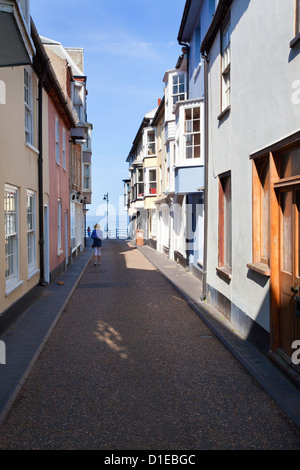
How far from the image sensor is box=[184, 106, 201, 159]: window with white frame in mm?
16359

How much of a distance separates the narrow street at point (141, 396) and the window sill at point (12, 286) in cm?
114

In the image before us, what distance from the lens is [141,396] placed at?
5324 mm

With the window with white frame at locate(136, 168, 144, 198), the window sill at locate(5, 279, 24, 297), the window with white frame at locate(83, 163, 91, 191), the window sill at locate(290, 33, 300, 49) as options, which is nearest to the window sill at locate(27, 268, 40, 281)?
the window sill at locate(5, 279, 24, 297)

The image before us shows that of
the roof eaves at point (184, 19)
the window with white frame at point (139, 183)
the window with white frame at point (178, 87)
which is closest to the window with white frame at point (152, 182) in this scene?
the window with white frame at point (139, 183)

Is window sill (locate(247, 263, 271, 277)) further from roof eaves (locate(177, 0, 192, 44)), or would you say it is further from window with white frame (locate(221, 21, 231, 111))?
roof eaves (locate(177, 0, 192, 44))

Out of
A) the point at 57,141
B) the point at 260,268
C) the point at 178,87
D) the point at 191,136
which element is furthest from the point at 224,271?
the point at 178,87

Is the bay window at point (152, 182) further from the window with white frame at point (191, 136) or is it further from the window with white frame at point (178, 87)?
the window with white frame at point (191, 136)

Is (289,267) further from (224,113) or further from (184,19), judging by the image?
(184,19)

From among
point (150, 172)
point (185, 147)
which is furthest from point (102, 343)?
point (150, 172)

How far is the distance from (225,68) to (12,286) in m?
6.29

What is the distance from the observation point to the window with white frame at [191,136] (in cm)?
1636

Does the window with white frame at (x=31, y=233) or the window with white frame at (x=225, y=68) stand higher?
the window with white frame at (x=225, y=68)

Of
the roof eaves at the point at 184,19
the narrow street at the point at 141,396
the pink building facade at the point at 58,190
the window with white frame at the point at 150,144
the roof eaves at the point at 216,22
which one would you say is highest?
the roof eaves at the point at 184,19

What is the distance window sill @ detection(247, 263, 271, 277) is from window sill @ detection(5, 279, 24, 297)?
4457 millimetres
